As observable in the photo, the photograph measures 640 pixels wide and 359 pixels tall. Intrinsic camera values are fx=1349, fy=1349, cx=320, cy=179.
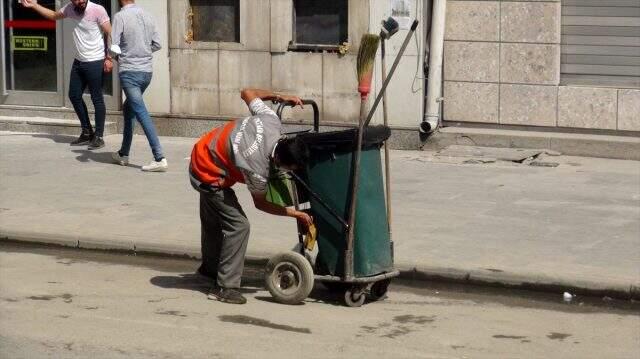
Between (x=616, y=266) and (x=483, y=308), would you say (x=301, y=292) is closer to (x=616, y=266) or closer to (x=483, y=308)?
(x=483, y=308)

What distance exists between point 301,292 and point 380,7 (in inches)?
278

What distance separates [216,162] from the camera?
8281 mm

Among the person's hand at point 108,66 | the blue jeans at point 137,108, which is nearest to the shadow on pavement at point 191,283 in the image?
the blue jeans at point 137,108

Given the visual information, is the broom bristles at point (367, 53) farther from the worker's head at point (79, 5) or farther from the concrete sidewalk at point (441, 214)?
the worker's head at point (79, 5)

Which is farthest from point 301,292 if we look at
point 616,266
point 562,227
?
point 562,227

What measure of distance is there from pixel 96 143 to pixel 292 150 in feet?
23.8

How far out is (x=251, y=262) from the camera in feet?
31.9

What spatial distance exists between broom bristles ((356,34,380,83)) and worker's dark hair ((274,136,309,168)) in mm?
535

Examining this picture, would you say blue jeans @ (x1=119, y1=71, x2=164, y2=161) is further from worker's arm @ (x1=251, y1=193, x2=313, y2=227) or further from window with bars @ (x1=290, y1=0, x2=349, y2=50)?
worker's arm @ (x1=251, y1=193, x2=313, y2=227)

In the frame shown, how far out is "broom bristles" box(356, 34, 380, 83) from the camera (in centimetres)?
791

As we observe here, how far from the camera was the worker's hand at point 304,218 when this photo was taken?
815 cm

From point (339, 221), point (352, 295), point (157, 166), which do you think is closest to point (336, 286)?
point (352, 295)

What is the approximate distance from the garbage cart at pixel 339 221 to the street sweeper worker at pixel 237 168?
12cm

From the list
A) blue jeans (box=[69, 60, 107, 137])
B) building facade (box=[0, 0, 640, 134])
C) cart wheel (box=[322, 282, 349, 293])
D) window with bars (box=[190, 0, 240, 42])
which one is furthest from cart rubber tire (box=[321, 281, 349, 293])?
window with bars (box=[190, 0, 240, 42])
